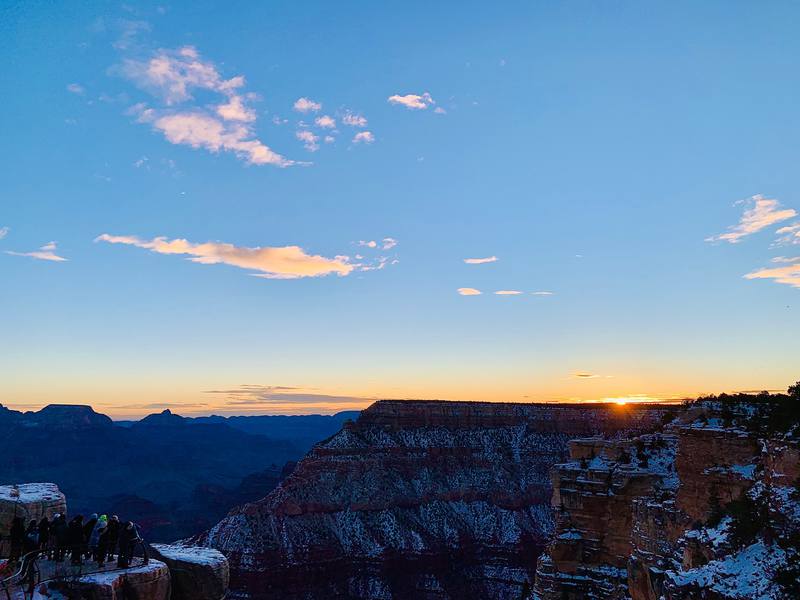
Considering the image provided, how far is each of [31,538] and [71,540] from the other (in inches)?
43.0

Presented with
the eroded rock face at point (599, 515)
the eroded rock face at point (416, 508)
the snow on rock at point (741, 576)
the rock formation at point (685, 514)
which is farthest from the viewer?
the eroded rock face at point (416, 508)

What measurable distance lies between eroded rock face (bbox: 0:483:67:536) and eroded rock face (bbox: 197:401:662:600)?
49166mm

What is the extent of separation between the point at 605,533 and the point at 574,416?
7482 centimetres

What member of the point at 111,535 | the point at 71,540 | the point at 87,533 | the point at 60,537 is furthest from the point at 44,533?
the point at 111,535

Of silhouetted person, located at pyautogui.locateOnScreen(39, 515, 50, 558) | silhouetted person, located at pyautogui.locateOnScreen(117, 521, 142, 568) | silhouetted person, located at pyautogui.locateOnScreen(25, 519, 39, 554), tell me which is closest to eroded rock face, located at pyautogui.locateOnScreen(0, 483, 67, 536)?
silhouetted person, located at pyautogui.locateOnScreen(25, 519, 39, 554)

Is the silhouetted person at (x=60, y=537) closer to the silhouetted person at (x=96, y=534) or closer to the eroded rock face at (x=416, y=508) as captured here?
the silhouetted person at (x=96, y=534)

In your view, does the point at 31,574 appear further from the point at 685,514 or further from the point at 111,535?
the point at 685,514

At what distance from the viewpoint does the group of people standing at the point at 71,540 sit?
15758mm

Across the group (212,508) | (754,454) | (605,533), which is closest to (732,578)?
(754,454)

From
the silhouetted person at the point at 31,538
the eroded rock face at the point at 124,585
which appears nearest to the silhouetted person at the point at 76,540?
the silhouetted person at the point at 31,538

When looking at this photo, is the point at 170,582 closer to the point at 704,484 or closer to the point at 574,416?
the point at 704,484

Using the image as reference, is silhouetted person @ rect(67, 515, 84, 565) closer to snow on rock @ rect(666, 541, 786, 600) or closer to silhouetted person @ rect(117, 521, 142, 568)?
silhouetted person @ rect(117, 521, 142, 568)

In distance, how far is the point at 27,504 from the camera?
57.7ft

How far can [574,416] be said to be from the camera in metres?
91.3
